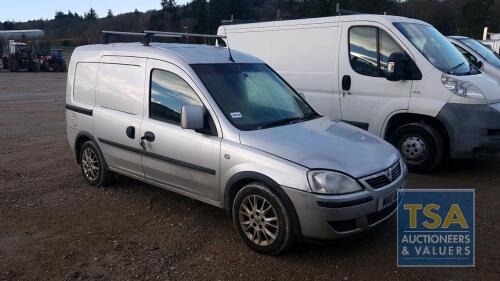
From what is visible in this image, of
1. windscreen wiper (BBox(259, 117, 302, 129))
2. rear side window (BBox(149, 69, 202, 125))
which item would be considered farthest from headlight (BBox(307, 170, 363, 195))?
rear side window (BBox(149, 69, 202, 125))

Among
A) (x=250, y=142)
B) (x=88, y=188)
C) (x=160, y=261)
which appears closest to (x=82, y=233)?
(x=160, y=261)

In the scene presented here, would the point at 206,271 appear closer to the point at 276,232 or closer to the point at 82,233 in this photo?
the point at 276,232

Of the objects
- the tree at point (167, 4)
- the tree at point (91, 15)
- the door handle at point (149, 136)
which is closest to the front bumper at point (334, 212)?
the door handle at point (149, 136)

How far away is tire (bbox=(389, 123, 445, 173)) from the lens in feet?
19.7

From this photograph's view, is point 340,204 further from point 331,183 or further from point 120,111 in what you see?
point 120,111

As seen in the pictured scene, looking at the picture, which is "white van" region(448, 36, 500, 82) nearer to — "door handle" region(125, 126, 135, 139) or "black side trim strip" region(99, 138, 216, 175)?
"black side trim strip" region(99, 138, 216, 175)

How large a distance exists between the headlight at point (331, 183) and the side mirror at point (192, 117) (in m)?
1.11

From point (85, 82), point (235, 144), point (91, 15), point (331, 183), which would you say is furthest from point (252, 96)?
point (91, 15)

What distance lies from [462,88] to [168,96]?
3761 mm

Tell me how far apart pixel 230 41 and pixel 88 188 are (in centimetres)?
405

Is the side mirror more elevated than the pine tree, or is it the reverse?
the pine tree

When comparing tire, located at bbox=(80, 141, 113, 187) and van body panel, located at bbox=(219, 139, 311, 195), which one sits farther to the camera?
tire, located at bbox=(80, 141, 113, 187)

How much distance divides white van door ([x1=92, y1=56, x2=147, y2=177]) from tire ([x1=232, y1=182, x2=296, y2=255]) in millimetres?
1492

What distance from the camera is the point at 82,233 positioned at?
4.38 meters
